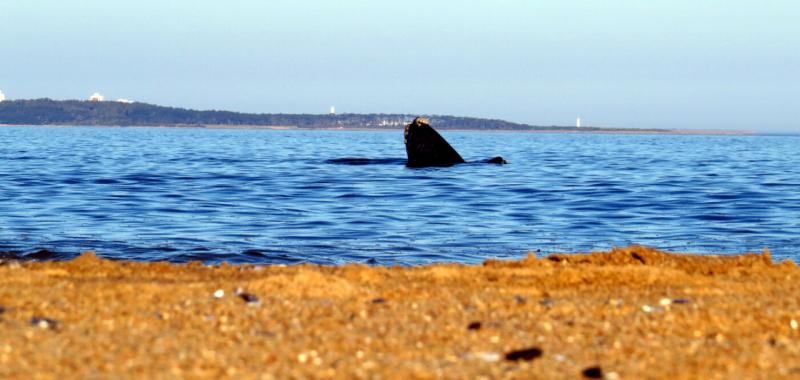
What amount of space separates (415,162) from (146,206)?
16.5m

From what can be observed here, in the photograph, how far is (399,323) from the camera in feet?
26.2

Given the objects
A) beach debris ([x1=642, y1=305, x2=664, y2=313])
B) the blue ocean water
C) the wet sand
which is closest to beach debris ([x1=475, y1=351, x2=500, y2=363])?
the wet sand

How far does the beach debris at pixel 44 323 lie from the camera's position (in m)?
7.52

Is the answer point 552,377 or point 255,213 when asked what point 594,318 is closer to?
point 552,377

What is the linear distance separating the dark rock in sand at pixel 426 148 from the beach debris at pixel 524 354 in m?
30.3

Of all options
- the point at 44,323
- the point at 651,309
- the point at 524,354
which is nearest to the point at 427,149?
the point at 651,309

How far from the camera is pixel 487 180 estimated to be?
107ft

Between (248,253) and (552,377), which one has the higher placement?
(552,377)

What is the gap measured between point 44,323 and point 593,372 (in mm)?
4133

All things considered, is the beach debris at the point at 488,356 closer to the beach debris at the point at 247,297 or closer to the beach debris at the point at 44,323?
the beach debris at the point at 247,297

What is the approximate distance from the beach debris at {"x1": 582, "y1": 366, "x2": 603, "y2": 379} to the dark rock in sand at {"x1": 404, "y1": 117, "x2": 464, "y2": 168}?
30.8 m

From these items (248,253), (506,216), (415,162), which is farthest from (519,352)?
(415,162)

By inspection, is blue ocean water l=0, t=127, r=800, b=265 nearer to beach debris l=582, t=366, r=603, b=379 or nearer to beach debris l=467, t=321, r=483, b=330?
beach debris l=467, t=321, r=483, b=330

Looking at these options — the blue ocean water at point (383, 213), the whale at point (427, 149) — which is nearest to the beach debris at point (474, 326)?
the blue ocean water at point (383, 213)
